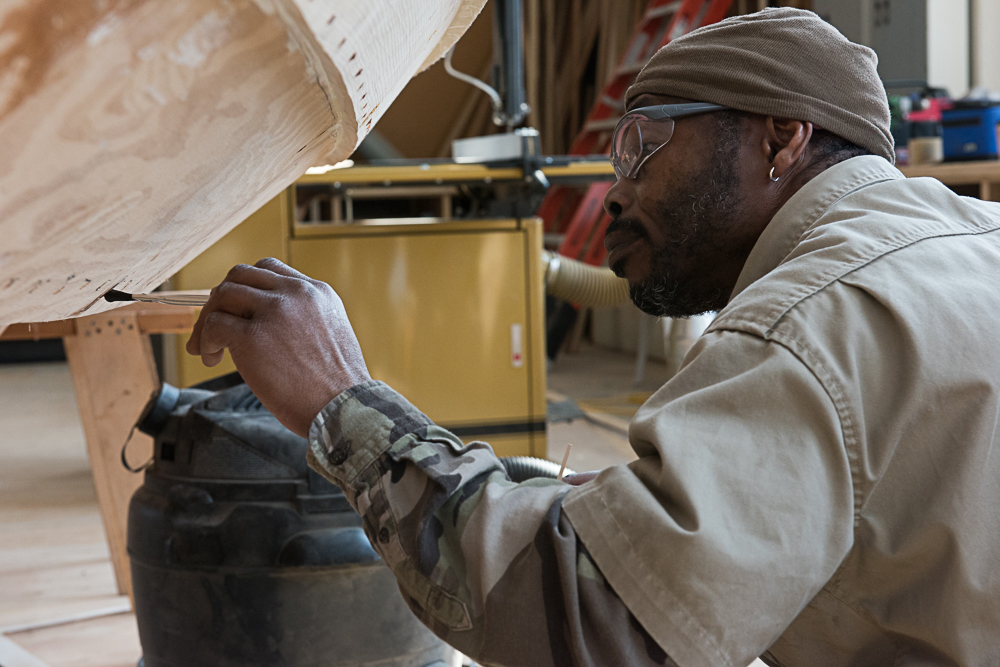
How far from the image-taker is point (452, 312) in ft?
8.55

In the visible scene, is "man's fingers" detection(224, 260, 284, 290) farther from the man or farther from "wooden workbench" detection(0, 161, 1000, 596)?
"wooden workbench" detection(0, 161, 1000, 596)

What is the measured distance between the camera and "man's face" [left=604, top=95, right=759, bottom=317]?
840 millimetres

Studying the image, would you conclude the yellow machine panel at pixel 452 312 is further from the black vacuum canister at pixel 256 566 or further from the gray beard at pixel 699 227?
the gray beard at pixel 699 227

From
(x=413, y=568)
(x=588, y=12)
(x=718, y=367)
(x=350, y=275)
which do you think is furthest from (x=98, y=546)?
(x=588, y=12)

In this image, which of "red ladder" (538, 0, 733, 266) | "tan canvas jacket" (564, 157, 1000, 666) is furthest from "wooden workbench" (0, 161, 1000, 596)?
"red ladder" (538, 0, 733, 266)

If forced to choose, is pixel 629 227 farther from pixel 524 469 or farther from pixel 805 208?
pixel 524 469

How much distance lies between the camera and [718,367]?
60 cm

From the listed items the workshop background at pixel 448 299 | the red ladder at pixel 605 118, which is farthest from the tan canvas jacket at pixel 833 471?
the red ladder at pixel 605 118

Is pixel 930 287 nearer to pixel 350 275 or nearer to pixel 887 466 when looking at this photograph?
pixel 887 466

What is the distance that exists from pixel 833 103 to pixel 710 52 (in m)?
0.12

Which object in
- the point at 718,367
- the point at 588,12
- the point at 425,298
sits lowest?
the point at 425,298

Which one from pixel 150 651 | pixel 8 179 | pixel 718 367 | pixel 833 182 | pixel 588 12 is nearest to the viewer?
A: pixel 8 179

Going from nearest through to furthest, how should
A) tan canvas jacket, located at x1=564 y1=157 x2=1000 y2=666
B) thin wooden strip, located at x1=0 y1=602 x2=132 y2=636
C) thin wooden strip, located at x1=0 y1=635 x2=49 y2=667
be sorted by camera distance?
tan canvas jacket, located at x1=564 y1=157 x2=1000 y2=666 < thin wooden strip, located at x1=0 y1=635 x2=49 y2=667 < thin wooden strip, located at x1=0 y1=602 x2=132 y2=636

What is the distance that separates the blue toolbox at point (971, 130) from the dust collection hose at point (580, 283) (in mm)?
1180
